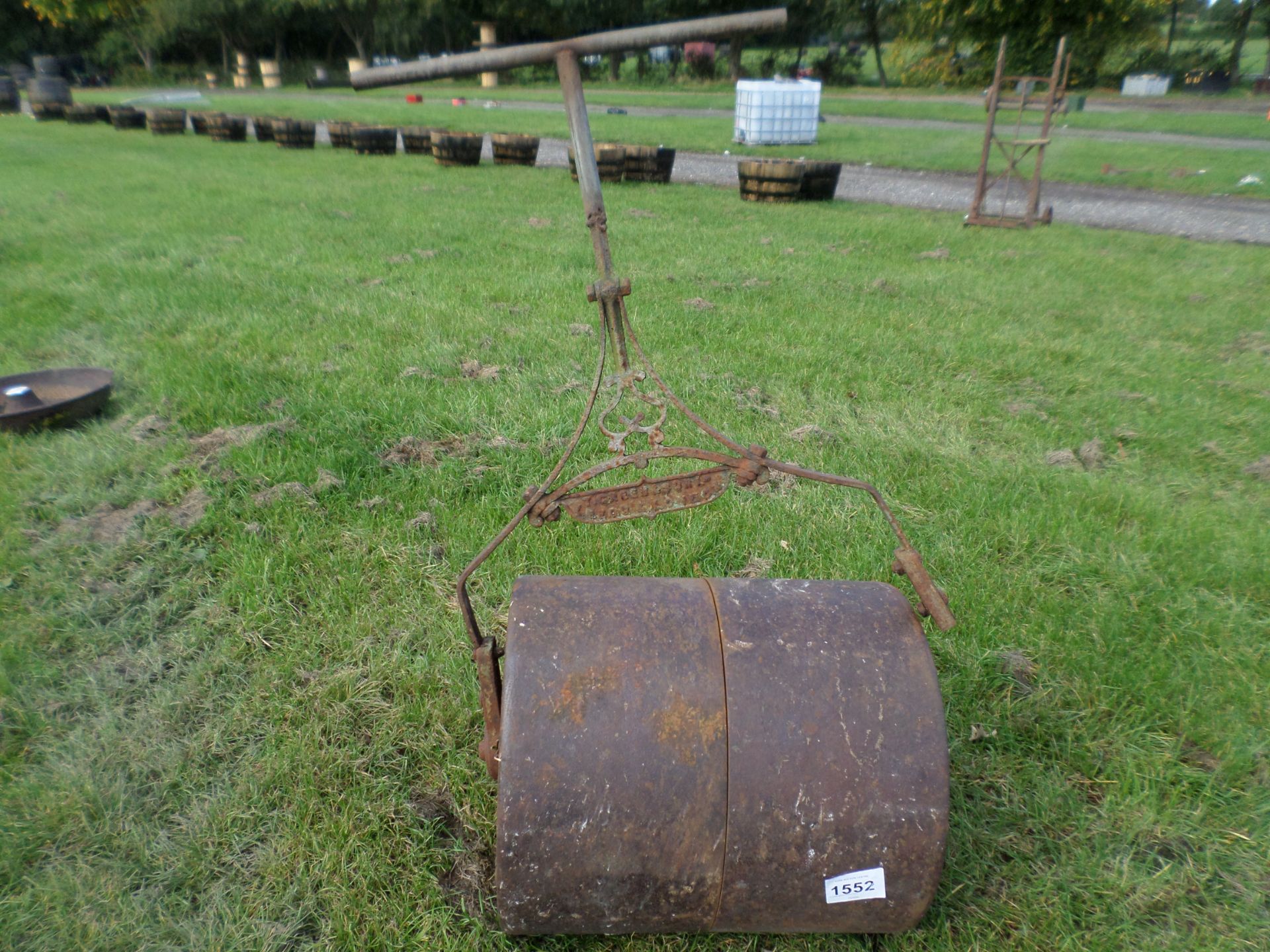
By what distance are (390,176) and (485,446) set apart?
10478 millimetres

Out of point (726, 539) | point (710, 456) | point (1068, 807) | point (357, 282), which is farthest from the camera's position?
point (357, 282)

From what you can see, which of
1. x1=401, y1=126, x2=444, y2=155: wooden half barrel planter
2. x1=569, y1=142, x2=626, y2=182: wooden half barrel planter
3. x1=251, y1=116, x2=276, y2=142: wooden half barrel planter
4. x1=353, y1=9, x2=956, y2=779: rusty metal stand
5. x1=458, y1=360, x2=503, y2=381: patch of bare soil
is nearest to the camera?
x1=353, y1=9, x2=956, y2=779: rusty metal stand

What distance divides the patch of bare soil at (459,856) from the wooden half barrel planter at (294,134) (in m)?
17.6

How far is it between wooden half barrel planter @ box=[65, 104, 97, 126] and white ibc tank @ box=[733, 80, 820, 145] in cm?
1818

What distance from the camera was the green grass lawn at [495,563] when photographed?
2297 millimetres

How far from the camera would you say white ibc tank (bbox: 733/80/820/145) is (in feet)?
55.2

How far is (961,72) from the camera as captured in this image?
35.4 meters

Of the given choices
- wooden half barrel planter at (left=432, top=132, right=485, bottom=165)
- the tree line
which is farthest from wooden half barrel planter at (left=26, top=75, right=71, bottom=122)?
wooden half barrel planter at (left=432, top=132, right=485, bottom=165)

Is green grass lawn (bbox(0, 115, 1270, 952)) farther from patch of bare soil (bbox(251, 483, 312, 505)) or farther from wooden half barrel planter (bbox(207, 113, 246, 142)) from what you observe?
wooden half barrel planter (bbox(207, 113, 246, 142))

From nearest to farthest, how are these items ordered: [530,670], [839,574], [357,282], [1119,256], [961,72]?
[530,670] < [839,574] < [357,282] < [1119,256] < [961,72]

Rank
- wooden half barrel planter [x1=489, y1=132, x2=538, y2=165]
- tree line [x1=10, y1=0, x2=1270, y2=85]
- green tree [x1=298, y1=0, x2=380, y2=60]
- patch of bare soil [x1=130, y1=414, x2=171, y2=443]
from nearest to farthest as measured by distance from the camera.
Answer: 1. patch of bare soil [x1=130, y1=414, x2=171, y2=443]
2. wooden half barrel planter [x1=489, y1=132, x2=538, y2=165]
3. tree line [x1=10, y1=0, x2=1270, y2=85]
4. green tree [x1=298, y1=0, x2=380, y2=60]

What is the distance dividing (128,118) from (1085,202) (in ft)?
71.7

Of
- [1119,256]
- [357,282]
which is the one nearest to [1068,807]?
[357,282]

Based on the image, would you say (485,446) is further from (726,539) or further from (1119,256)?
(1119,256)
